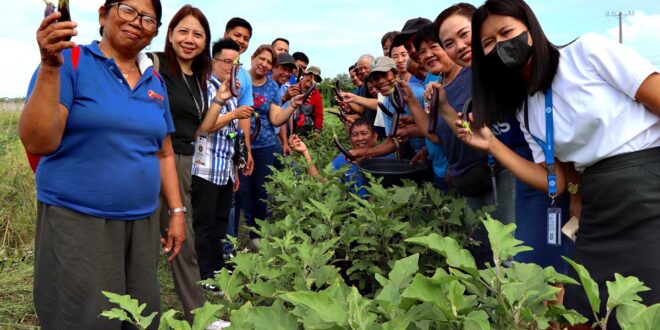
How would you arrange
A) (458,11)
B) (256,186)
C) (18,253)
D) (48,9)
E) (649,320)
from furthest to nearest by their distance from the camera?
(256,186), (18,253), (458,11), (48,9), (649,320)

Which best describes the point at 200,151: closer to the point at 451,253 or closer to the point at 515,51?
the point at 515,51

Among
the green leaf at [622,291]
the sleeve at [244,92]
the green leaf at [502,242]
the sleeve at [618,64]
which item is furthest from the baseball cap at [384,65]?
the green leaf at [622,291]

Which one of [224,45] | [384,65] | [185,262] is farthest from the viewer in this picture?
[384,65]

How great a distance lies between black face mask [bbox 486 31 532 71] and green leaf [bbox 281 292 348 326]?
151 centimetres

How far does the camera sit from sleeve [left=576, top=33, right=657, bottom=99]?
1778 millimetres

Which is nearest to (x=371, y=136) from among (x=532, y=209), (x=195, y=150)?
(x=195, y=150)

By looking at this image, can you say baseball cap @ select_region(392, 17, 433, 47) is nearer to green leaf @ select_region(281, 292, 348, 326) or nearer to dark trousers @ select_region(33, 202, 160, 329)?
dark trousers @ select_region(33, 202, 160, 329)

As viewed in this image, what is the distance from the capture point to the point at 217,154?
12.5ft

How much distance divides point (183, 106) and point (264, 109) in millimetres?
2248

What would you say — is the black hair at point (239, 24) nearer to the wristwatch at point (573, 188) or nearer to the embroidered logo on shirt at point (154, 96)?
the embroidered logo on shirt at point (154, 96)

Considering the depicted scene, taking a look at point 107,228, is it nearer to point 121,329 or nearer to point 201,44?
point 121,329

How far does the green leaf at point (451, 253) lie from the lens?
3.29 feet

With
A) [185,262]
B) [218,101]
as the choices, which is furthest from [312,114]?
[185,262]

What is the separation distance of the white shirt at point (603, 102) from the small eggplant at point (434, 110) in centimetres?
91
